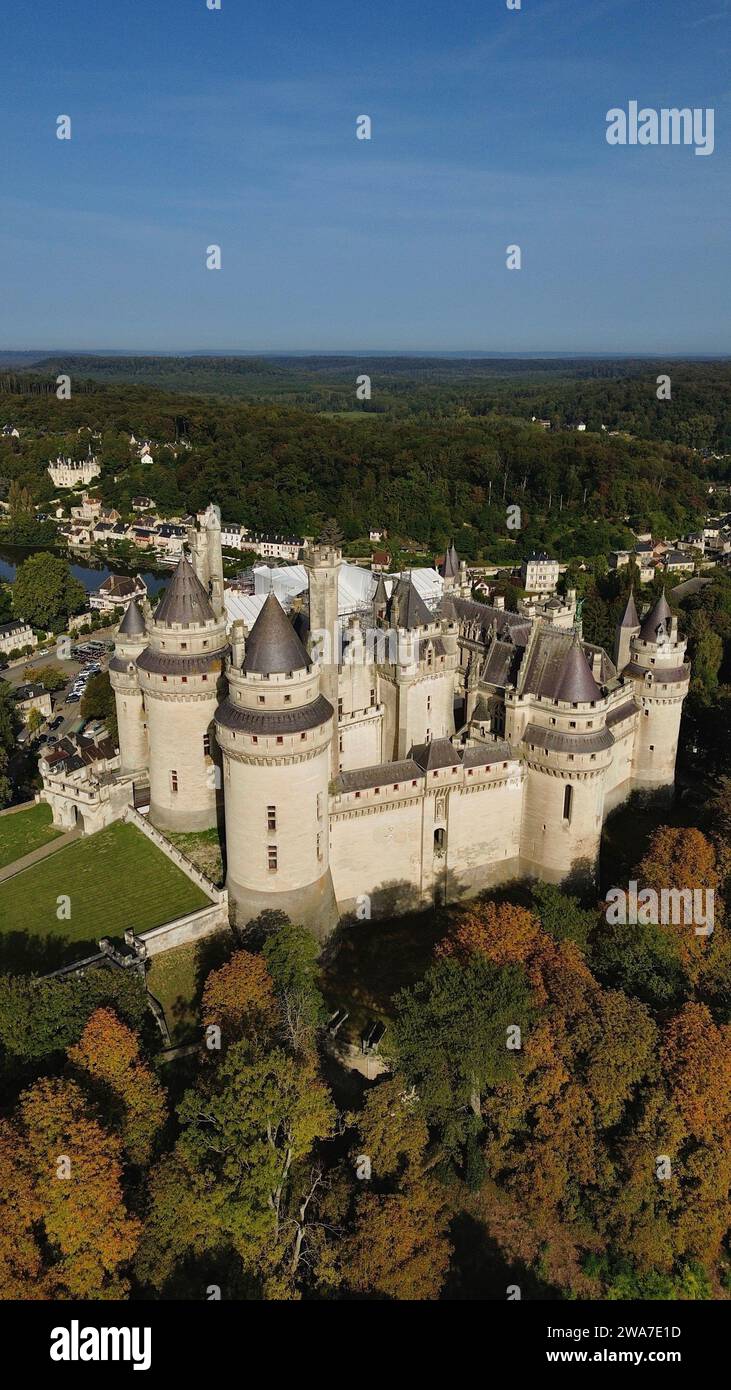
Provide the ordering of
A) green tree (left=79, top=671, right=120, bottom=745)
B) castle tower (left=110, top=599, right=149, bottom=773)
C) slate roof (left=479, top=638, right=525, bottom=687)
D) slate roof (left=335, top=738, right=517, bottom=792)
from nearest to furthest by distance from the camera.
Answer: slate roof (left=335, top=738, right=517, bottom=792), castle tower (left=110, top=599, right=149, bottom=773), slate roof (left=479, top=638, right=525, bottom=687), green tree (left=79, top=671, right=120, bottom=745)

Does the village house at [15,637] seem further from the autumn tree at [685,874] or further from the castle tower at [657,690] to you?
the autumn tree at [685,874]

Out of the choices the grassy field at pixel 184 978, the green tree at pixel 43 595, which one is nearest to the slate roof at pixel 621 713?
the grassy field at pixel 184 978

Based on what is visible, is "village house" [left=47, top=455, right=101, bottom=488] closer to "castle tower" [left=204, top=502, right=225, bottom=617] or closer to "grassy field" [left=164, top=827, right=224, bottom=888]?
"castle tower" [left=204, top=502, right=225, bottom=617]

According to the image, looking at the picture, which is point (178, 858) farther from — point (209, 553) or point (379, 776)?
point (209, 553)

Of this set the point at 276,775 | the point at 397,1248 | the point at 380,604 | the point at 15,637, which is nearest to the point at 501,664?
the point at 380,604

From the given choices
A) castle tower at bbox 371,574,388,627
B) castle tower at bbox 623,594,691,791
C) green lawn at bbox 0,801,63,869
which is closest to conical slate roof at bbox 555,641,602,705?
castle tower at bbox 371,574,388,627
